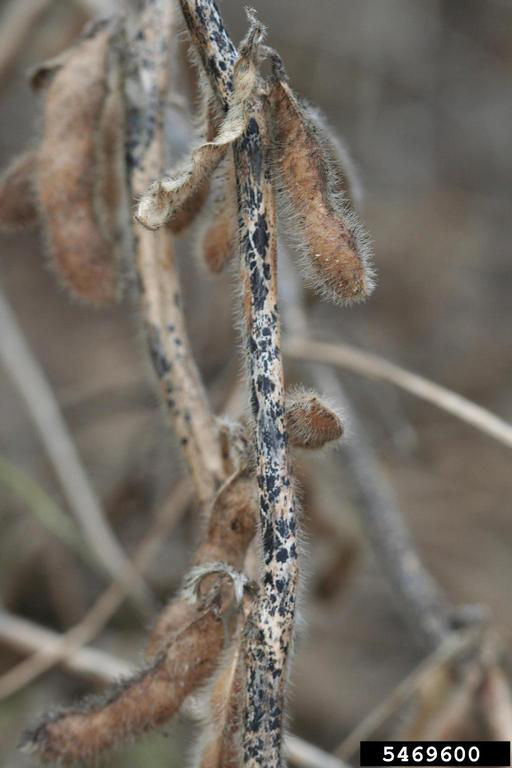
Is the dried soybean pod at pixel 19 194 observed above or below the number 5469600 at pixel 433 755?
above

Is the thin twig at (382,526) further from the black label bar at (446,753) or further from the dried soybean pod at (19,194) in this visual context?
the dried soybean pod at (19,194)

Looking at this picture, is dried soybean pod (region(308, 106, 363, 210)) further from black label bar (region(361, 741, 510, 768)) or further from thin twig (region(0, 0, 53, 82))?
thin twig (region(0, 0, 53, 82))

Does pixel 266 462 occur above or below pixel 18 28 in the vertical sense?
below

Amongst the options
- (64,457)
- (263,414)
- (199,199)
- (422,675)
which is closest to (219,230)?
(199,199)

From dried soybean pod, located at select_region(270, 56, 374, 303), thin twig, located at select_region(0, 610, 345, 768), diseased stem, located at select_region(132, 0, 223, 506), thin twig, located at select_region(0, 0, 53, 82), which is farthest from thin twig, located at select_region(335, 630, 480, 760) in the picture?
thin twig, located at select_region(0, 0, 53, 82)

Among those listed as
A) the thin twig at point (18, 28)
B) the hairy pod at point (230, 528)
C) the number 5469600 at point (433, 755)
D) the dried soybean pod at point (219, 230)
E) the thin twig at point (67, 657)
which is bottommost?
the number 5469600 at point (433, 755)

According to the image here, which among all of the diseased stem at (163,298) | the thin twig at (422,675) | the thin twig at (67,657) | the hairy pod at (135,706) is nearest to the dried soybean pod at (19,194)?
the diseased stem at (163,298)

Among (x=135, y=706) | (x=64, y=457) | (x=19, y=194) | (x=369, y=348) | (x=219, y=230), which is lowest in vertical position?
(x=135, y=706)

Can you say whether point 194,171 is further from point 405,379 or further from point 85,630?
point 85,630
